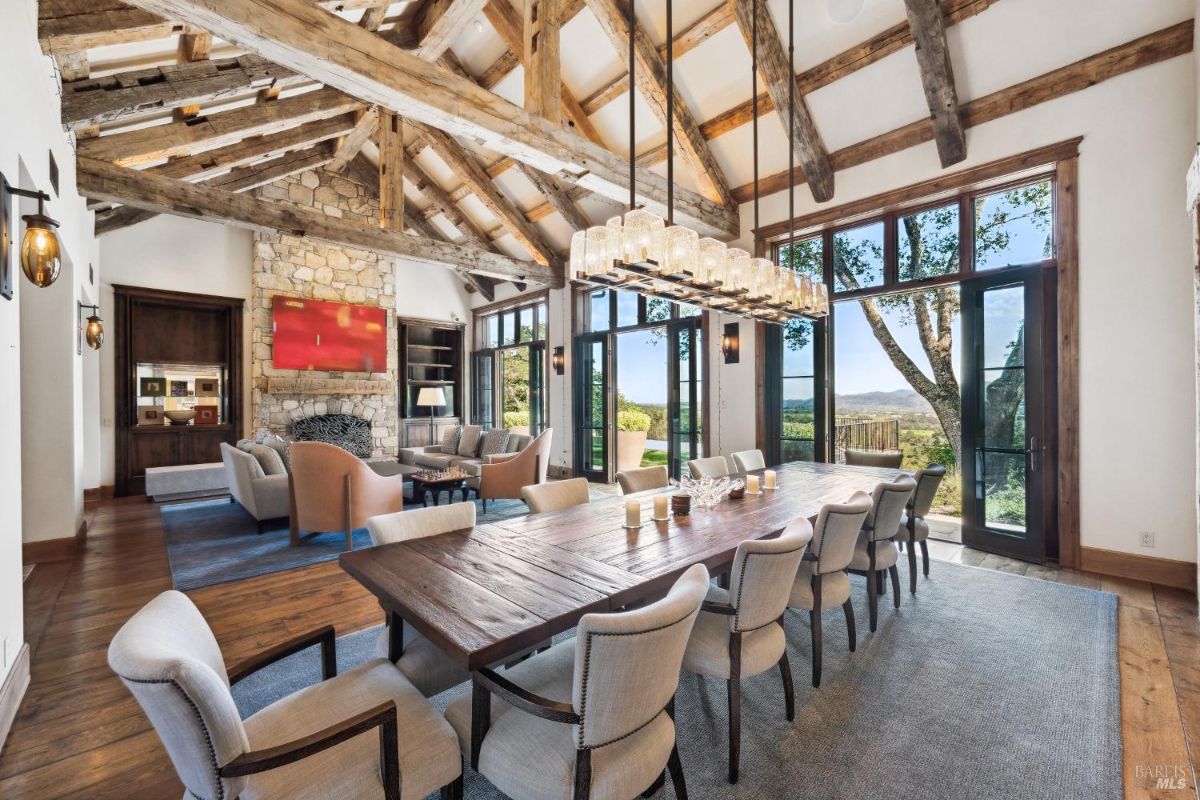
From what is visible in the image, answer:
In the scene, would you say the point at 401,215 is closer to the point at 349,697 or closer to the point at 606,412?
the point at 606,412

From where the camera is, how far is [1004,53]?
393cm

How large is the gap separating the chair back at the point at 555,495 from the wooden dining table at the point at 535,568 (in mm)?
159

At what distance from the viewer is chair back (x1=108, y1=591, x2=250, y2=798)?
96 centimetres

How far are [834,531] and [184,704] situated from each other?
7.40 feet

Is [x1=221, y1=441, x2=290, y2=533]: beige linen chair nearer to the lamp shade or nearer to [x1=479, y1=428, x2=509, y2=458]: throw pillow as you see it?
[x1=479, y1=428, x2=509, y2=458]: throw pillow

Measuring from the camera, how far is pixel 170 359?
7379 mm

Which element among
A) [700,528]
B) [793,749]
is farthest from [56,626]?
[793,749]

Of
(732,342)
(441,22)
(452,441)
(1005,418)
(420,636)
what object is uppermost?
(441,22)

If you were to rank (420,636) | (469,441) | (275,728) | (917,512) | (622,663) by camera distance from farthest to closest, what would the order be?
(469,441) → (917,512) → (420,636) → (275,728) → (622,663)

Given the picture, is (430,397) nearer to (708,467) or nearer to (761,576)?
(708,467)

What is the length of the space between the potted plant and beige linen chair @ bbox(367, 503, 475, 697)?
18.1ft

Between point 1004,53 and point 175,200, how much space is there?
7231 millimetres

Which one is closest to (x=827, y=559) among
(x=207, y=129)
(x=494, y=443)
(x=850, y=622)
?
(x=850, y=622)

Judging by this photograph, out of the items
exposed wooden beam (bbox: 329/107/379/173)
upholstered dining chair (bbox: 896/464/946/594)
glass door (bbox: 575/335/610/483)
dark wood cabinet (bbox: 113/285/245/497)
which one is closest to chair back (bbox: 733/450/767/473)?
upholstered dining chair (bbox: 896/464/946/594)
